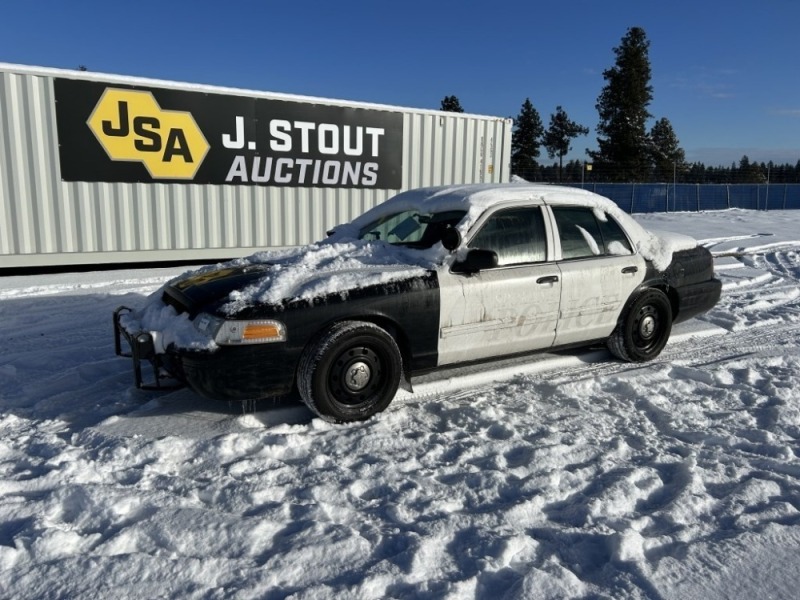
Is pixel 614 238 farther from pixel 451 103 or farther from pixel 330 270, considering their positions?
pixel 451 103

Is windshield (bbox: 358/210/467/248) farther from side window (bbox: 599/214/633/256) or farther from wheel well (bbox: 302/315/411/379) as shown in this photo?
side window (bbox: 599/214/633/256)

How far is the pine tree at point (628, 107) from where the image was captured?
39750mm

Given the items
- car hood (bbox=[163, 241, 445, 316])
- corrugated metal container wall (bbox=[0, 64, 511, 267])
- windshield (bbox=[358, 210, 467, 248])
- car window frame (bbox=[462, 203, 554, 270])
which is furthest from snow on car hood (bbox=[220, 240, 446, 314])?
corrugated metal container wall (bbox=[0, 64, 511, 267])

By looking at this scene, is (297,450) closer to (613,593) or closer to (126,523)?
(126,523)

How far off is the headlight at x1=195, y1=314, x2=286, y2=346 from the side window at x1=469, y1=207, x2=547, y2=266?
1.59m

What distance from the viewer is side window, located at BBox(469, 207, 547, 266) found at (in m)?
4.59

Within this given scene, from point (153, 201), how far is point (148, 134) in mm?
1032

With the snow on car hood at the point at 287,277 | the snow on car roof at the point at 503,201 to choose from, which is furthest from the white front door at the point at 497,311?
the snow on car roof at the point at 503,201

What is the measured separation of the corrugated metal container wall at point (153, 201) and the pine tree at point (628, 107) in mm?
30302

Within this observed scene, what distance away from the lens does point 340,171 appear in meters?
11.4

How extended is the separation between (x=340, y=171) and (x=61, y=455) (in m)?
8.61

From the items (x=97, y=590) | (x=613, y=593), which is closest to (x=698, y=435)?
(x=613, y=593)

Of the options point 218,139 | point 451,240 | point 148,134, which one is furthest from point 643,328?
point 148,134

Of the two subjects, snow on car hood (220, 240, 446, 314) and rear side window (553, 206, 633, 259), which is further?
rear side window (553, 206, 633, 259)
